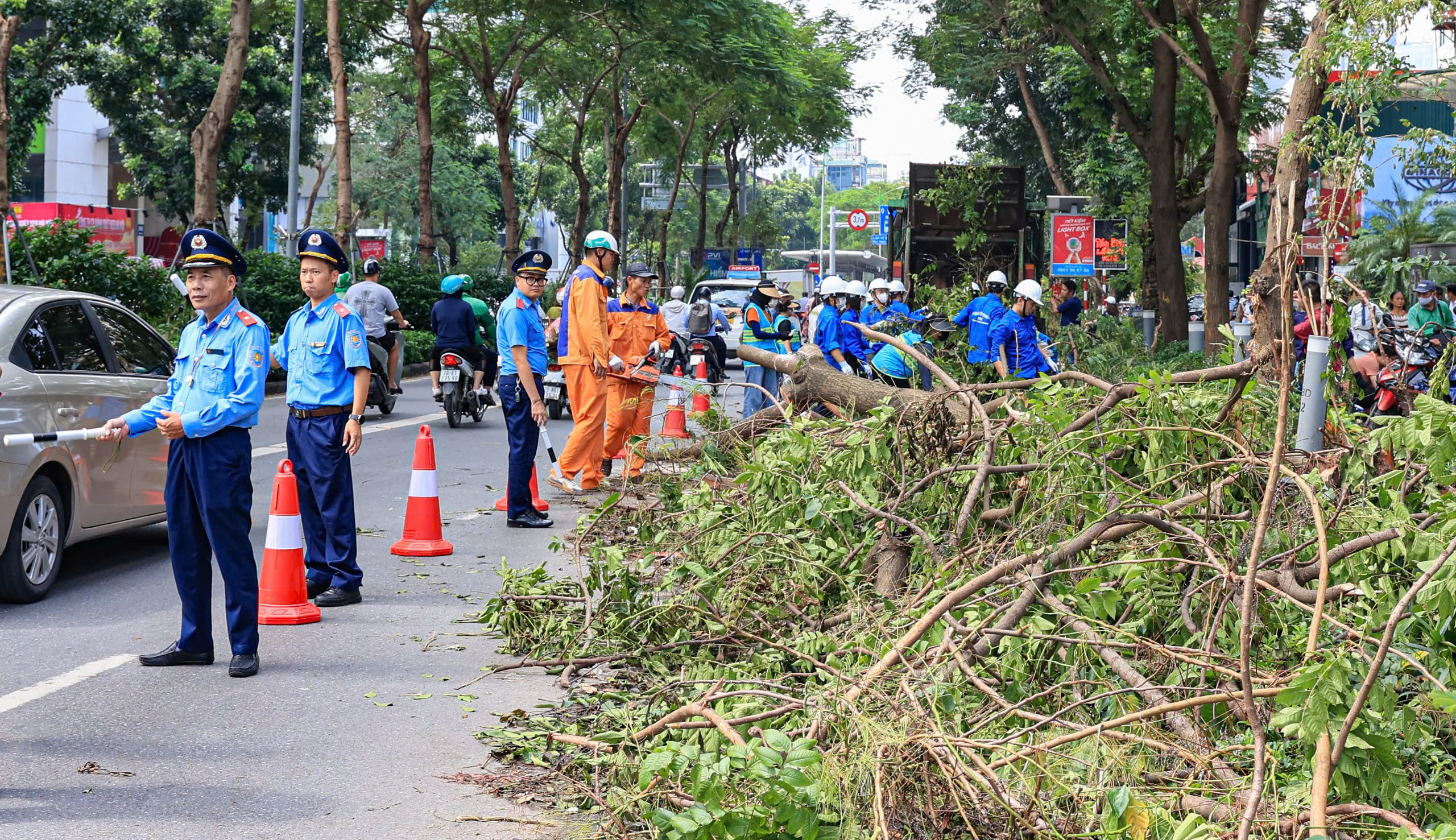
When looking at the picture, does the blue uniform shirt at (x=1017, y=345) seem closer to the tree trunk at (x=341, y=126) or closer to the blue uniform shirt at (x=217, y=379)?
the blue uniform shirt at (x=217, y=379)

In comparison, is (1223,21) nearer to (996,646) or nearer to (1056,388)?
(1056,388)

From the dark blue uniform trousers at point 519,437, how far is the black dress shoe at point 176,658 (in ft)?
11.9

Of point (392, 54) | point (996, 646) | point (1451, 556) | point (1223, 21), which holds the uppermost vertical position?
point (392, 54)

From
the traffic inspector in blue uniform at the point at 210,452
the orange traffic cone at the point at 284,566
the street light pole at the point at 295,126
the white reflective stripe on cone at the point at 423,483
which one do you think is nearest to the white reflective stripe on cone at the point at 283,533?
the orange traffic cone at the point at 284,566

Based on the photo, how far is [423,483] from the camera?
867cm

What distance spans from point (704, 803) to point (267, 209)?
43033 millimetres

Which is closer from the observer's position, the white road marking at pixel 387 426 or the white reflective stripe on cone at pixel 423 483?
the white reflective stripe on cone at pixel 423 483

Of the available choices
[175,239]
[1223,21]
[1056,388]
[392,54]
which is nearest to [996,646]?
[1056,388]

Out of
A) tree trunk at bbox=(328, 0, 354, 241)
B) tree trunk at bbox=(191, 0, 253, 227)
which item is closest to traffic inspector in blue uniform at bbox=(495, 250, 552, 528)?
tree trunk at bbox=(191, 0, 253, 227)

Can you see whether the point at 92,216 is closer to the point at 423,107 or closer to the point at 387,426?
the point at 423,107

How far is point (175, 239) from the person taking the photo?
49.0 metres

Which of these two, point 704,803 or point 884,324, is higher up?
point 884,324

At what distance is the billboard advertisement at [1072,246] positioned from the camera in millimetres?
25172

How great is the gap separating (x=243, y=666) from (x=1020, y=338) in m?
8.19
